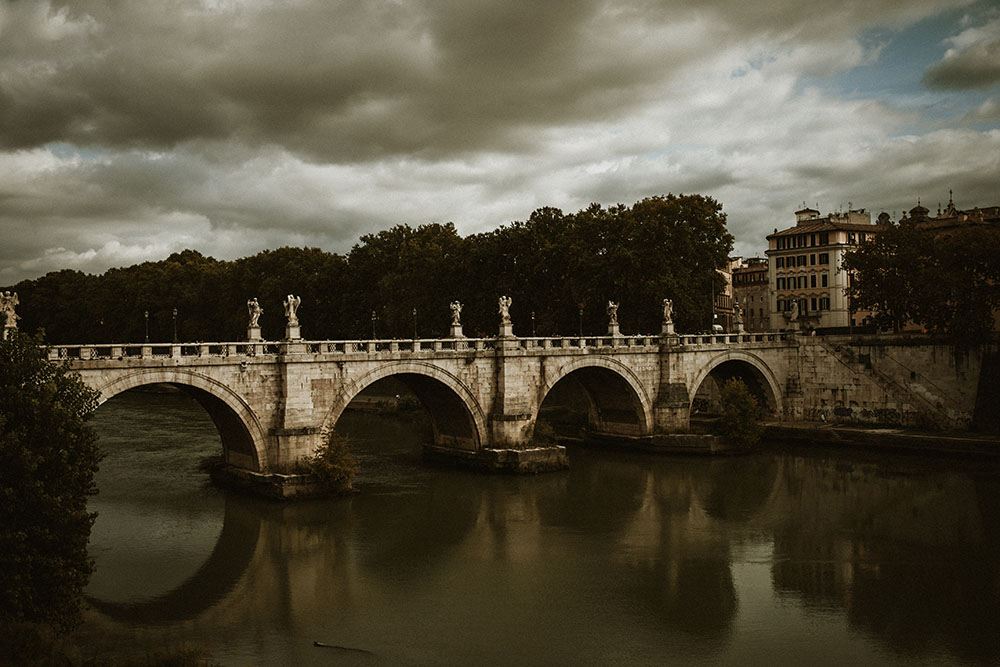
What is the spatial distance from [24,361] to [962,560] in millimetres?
26268

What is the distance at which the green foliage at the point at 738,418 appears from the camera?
40.6 m

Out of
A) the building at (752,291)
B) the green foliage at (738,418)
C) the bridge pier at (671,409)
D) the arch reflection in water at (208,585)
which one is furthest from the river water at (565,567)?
the building at (752,291)

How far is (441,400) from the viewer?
37.4 metres

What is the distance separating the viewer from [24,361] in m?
18.5

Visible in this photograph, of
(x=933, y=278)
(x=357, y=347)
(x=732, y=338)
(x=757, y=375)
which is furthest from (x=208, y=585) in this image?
(x=933, y=278)

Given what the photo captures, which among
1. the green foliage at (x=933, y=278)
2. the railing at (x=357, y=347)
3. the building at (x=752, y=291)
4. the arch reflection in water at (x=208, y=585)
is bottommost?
the arch reflection in water at (x=208, y=585)

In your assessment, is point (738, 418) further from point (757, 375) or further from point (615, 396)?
point (757, 375)

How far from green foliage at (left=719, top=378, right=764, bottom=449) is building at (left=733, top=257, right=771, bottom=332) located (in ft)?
179

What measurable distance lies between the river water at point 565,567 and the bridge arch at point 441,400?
1979 millimetres

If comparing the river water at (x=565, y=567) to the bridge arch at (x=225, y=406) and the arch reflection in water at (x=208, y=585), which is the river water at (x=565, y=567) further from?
the bridge arch at (x=225, y=406)

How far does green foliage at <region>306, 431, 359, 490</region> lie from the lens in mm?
30297

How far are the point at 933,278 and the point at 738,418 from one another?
12.7 m

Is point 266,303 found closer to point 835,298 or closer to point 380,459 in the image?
point 380,459

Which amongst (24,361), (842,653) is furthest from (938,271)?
(24,361)
